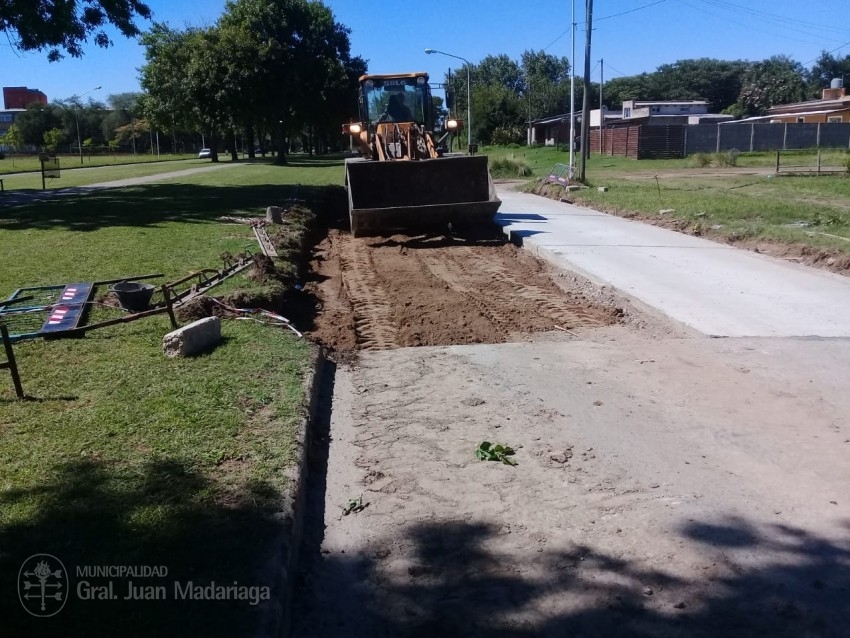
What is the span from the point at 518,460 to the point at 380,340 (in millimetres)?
3676

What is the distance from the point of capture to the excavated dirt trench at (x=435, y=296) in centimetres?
896

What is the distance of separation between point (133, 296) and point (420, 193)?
27.5ft

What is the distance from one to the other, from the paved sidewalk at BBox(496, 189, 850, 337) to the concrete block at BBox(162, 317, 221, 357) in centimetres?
492

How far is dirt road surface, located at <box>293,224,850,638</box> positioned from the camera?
3.71 meters

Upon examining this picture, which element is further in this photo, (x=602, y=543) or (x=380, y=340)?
(x=380, y=340)

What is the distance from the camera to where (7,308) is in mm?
8492

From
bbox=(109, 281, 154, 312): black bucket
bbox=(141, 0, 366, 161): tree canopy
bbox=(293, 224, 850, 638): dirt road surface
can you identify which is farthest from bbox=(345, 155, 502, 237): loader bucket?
bbox=(141, 0, 366, 161): tree canopy

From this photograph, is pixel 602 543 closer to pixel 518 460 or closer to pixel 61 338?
pixel 518 460

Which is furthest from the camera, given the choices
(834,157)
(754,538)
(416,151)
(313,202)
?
(834,157)

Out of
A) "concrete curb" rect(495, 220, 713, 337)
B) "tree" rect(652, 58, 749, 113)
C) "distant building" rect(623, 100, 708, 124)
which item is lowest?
"concrete curb" rect(495, 220, 713, 337)

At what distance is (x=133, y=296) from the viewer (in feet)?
27.1

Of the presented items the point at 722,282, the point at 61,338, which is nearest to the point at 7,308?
the point at 61,338

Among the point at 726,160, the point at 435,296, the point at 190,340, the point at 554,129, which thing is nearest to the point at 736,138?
the point at 726,160

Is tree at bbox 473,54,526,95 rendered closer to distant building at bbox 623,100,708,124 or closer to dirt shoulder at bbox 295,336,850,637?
distant building at bbox 623,100,708,124
